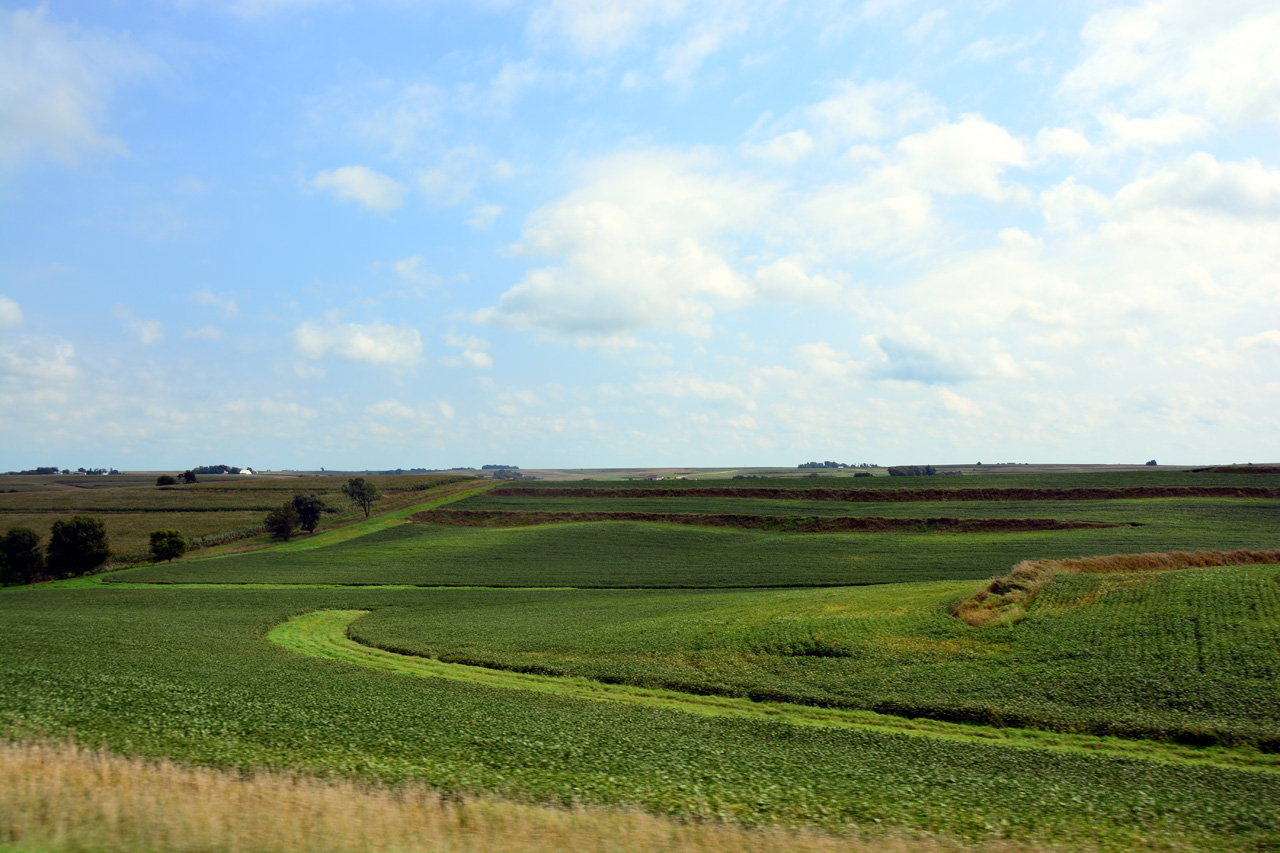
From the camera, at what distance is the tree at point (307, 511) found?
307ft

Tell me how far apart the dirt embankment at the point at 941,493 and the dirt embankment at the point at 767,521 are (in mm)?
15736

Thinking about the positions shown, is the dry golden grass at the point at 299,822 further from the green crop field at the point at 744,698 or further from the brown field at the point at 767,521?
the brown field at the point at 767,521

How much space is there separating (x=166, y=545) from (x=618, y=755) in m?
79.8

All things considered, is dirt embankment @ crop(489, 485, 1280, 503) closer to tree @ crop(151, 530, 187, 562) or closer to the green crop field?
the green crop field

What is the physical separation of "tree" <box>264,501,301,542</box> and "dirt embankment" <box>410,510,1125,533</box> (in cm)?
1936

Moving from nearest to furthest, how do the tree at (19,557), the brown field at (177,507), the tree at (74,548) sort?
the tree at (19,557) → the tree at (74,548) → the brown field at (177,507)

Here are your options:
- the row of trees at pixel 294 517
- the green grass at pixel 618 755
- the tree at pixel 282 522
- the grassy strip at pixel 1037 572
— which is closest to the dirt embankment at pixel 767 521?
the row of trees at pixel 294 517

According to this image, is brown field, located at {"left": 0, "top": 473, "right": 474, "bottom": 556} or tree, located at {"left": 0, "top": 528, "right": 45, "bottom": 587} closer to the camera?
tree, located at {"left": 0, "top": 528, "right": 45, "bottom": 587}

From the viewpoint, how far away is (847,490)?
105 meters

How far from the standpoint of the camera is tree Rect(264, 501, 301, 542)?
90500mm

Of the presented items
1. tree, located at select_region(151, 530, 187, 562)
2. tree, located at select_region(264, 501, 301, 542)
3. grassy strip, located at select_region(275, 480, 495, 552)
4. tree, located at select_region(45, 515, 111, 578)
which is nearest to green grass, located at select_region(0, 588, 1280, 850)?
tree, located at select_region(45, 515, 111, 578)

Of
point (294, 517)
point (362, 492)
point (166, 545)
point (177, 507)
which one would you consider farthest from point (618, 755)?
point (177, 507)

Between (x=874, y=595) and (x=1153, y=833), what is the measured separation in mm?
28596

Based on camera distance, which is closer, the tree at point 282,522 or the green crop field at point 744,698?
the green crop field at point 744,698
